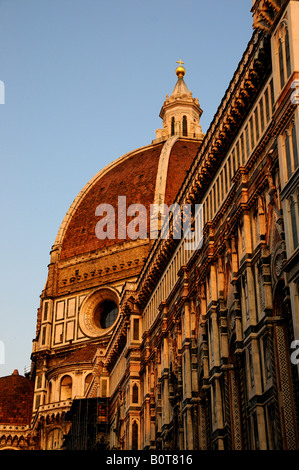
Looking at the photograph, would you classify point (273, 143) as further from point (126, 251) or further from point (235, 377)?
point (126, 251)

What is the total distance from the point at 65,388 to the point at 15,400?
34.5 feet

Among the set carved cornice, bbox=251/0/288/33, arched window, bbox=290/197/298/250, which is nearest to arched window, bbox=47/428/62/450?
carved cornice, bbox=251/0/288/33

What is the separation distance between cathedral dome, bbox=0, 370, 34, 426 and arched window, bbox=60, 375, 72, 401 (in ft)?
27.1

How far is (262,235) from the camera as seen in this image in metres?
26.0

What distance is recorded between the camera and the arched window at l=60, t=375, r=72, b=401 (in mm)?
68312

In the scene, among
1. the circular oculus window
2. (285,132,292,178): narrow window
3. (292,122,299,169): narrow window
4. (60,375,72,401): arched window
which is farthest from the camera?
the circular oculus window

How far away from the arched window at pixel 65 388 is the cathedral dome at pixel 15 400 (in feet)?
27.1

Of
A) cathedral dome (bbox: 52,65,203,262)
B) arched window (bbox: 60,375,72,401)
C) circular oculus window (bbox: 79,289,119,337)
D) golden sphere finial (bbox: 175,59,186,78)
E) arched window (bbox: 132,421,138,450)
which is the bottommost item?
arched window (bbox: 132,421,138,450)

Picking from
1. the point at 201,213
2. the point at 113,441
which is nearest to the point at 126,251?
the point at 113,441

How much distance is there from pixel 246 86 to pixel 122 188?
54610 millimetres

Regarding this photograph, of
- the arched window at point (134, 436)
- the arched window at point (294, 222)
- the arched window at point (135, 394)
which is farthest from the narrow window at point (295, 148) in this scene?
the arched window at point (135, 394)

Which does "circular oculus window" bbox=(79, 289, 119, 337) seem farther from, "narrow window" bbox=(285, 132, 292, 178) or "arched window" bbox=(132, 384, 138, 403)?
"narrow window" bbox=(285, 132, 292, 178)

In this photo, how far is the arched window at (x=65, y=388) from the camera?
6831 centimetres

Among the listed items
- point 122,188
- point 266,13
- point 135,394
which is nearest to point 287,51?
point 266,13
